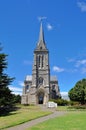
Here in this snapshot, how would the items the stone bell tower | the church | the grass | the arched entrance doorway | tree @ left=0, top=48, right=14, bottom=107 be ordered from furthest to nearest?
the arched entrance doorway < the stone bell tower < the church < tree @ left=0, top=48, right=14, bottom=107 < the grass

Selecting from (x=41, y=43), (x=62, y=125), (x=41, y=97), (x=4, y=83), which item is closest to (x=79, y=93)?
(x=41, y=97)

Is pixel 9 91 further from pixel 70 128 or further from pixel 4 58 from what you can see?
pixel 70 128

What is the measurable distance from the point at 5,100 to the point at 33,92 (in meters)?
42.4

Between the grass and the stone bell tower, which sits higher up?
the stone bell tower

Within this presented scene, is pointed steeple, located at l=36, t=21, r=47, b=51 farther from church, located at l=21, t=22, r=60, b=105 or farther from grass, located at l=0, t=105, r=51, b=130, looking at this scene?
grass, located at l=0, t=105, r=51, b=130

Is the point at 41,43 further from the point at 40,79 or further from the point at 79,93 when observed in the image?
the point at 79,93

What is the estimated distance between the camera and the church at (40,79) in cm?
7550

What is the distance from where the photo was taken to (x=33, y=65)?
7962 cm

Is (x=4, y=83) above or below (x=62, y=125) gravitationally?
above

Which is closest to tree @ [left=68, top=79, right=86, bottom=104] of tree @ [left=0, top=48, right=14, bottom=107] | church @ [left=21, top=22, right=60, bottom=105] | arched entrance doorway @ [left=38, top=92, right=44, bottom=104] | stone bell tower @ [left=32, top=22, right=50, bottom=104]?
church @ [left=21, top=22, right=60, bottom=105]

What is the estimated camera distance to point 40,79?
257 ft

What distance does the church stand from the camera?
2972 inches

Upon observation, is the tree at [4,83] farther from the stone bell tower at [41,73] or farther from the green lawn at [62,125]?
the stone bell tower at [41,73]

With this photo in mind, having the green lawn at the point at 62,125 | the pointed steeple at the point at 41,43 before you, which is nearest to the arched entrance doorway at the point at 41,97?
the pointed steeple at the point at 41,43
